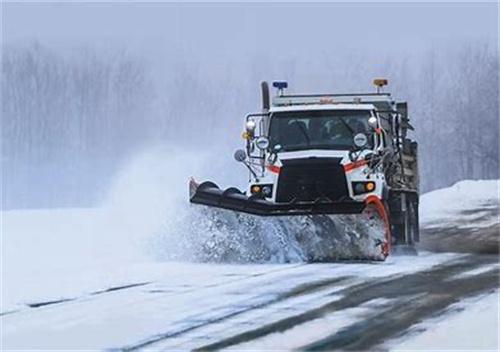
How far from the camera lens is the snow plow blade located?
1146 cm

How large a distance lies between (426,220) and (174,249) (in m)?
11.0

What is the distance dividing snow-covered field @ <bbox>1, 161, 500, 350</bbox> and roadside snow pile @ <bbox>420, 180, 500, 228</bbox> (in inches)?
308

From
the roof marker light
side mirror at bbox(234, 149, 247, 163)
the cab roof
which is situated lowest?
side mirror at bbox(234, 149, 247, 163)

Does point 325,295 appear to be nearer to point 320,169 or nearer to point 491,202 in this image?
point 320,169

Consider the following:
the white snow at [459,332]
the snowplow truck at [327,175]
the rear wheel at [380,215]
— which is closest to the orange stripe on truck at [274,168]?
the snowplow truck at [327,175]

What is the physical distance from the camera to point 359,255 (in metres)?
11.8

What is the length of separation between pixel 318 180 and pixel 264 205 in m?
1.02

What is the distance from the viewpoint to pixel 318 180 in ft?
40.2

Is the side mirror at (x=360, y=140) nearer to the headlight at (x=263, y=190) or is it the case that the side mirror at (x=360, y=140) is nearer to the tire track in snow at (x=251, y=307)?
the headlight at (x=263, y=190)

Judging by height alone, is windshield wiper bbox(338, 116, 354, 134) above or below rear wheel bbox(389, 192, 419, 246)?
above

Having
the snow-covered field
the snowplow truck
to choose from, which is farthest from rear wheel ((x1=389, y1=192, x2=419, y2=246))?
the snow-covered field

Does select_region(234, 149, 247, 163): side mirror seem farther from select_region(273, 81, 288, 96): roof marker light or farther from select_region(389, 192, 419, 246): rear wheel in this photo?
select_region(389, 192, 419, 246): rear wheel

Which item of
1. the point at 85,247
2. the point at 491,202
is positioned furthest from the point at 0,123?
the point at 85,247

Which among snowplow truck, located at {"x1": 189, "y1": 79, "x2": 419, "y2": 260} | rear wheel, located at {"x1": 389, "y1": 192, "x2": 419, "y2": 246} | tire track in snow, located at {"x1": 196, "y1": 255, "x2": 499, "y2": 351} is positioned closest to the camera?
tire track in snow, located at {"x1": 196, "y1": 255, "x2": 499, "y2": 351}
